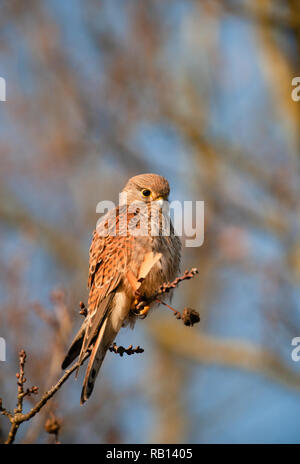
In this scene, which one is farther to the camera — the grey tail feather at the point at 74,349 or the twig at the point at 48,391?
the grey tail feather at the point at 74,349

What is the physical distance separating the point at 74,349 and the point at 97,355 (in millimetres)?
117

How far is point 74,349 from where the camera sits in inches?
114

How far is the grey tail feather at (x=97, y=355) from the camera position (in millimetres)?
2691

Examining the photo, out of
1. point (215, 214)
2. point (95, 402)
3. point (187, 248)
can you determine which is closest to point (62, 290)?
point (95, 402)

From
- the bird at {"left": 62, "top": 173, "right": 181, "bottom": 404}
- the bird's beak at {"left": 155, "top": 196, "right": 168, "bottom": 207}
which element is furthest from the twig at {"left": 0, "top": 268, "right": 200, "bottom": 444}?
the bird's beak at {"left": 155, "top": 196, "right": 168, "bottom": 207}

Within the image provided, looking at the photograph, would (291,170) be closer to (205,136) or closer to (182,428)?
(205,136)

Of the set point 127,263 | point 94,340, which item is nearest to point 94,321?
point 94,340

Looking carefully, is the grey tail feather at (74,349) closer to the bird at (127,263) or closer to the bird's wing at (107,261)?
the bird at (127,263)

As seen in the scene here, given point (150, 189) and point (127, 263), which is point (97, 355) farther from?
point (150, 189)

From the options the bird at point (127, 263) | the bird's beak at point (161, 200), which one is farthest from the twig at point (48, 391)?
the bird's beak at point (161, 200)

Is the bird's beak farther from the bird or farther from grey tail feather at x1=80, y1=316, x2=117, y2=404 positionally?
grey tail feather at x1=80, y1=316, x2=117, y2=404

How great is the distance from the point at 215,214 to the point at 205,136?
3.23ft

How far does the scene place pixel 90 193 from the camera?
9172 millimetres

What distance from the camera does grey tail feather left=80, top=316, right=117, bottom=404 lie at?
2691 mm
